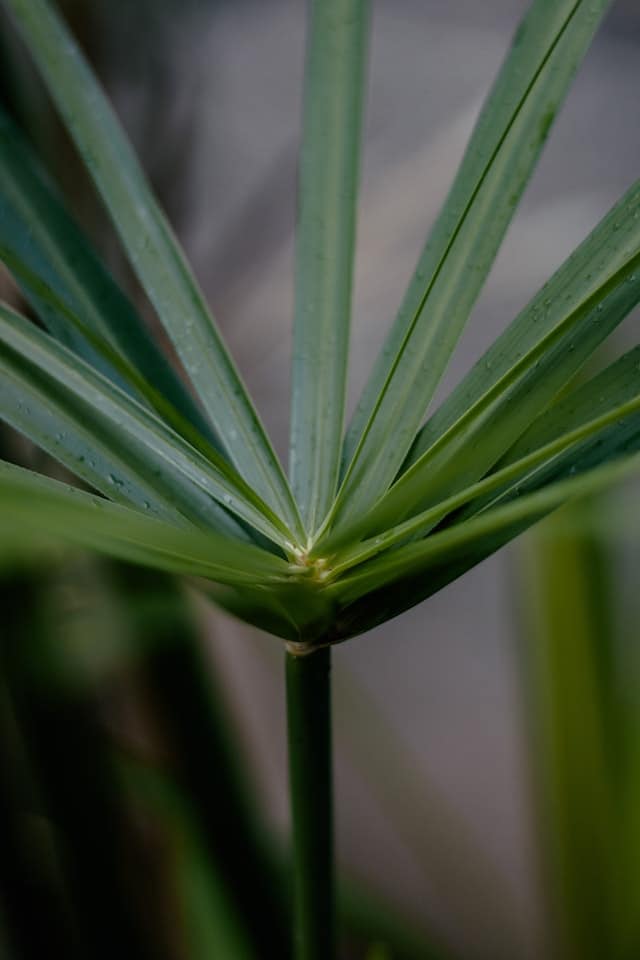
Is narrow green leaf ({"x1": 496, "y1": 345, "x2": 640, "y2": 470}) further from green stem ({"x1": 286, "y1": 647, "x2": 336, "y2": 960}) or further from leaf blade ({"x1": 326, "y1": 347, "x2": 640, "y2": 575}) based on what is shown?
green stem ({"x1": 286, "y1": 647, "x2": 336, "y2": 960})

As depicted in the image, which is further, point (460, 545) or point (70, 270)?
point (70, 270)

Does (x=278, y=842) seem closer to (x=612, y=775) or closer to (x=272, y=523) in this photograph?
(x=612, y=775)

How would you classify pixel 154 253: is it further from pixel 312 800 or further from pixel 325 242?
pixel 312 800

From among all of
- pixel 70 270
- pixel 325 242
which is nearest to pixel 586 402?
pixel 325 242

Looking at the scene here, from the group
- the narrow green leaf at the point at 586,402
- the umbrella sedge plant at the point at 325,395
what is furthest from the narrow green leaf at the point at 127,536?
the narrow green leaf at the point at 586,402

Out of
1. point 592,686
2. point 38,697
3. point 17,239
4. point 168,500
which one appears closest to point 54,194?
point 17,239

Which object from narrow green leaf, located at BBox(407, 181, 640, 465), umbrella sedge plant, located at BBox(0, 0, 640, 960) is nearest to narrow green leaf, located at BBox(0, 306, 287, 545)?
umbrella sedge plant, located at BBox(0, 0, 640, 960)

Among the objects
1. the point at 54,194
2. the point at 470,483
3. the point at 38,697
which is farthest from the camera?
the point at 38,697
